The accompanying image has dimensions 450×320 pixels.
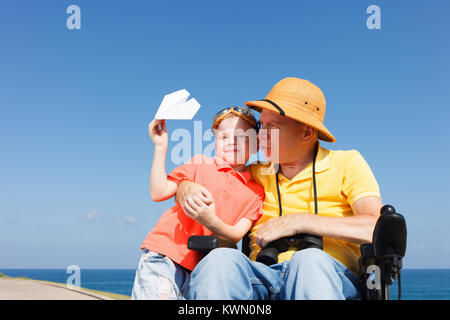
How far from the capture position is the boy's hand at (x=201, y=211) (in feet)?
6.83

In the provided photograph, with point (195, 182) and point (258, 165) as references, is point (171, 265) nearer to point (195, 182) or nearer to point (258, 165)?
point (195, 182)

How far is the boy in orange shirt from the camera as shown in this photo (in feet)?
6.89

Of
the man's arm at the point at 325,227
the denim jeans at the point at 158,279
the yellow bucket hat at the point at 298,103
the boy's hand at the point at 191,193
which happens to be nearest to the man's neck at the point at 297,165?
the yellow bucket hat at the point at 298,103

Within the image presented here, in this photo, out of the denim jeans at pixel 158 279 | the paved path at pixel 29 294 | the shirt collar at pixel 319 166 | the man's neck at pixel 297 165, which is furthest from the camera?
the paved path at pixel 29 294

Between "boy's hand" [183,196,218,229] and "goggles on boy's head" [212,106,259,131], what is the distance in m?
0.61

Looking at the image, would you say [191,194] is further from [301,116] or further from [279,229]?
[301,116]

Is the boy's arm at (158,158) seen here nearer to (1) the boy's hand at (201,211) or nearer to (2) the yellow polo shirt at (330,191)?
(1) the boy's hand at (201,211)

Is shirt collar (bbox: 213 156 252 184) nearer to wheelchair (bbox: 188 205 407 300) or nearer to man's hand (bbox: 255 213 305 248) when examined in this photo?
man's hand (bbox: 255 213 305 248)

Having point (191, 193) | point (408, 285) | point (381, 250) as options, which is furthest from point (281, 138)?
point (408, 285)

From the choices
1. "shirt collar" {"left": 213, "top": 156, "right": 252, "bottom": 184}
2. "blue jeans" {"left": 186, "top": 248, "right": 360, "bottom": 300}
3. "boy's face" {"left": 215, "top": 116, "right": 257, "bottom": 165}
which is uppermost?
"boy's face" {"left": 215, "top": 116, "right": 257, "bottom": 165}

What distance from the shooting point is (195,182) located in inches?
94.3

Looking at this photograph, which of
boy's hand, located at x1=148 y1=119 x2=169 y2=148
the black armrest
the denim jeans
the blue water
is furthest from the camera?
the blue water

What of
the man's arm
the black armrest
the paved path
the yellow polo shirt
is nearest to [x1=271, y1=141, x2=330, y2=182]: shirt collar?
the yellow polo shirt

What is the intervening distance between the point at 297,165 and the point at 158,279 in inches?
41.0
